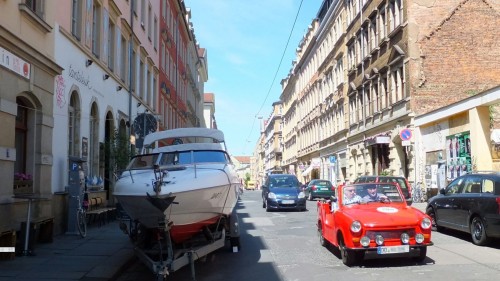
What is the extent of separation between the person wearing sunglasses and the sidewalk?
14.4 ft

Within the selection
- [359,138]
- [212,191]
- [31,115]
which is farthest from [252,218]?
[359,138]

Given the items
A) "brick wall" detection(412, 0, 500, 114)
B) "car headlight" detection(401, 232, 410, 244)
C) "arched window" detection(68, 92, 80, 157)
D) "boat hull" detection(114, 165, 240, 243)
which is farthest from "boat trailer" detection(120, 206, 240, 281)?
"brick wall" detection(412, 0, 500, 114)

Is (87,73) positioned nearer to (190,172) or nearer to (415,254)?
(190,172)

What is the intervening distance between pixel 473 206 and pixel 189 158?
6.30 meters

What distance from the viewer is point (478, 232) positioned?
1095 cm

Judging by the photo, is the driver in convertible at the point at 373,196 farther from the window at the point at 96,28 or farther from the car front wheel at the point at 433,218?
the window at the point at 96,28

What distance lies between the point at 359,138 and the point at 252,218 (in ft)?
59.3

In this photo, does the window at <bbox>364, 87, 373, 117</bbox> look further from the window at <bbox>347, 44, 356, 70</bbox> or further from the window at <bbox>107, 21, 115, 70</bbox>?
the window at <bbox>107, 21, 115, 70</bbox>

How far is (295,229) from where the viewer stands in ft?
49.7

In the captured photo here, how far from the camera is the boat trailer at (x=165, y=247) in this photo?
741 cm

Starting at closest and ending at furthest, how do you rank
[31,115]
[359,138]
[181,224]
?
[181,224], [31,115], [359,138]

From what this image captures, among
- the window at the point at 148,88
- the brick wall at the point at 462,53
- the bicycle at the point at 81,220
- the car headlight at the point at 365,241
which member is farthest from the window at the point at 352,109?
the car headlight at the point at 365,241

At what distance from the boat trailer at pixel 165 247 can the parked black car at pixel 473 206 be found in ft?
18.1

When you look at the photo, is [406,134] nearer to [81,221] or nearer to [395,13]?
[395,13]
